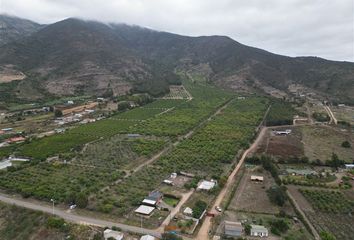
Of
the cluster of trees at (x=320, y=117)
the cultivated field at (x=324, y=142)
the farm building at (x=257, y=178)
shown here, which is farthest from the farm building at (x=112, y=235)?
the cluster of trees at (x=320, y=117)

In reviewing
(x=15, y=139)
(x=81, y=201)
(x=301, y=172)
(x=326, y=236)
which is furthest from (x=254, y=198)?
(x=15, y=139)

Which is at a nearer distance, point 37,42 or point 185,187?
point 185,187

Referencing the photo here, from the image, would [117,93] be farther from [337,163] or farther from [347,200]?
[347,200]

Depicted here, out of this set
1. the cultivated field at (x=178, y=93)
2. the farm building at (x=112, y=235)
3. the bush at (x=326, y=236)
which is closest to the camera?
the farm building at (x=112, y=235)

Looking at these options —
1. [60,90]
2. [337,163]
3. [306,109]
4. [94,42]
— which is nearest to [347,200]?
[337,163]

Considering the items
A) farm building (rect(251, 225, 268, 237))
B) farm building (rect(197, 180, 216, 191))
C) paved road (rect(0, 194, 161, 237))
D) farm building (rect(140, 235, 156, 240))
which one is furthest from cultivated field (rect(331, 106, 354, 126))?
farm building (rect(140, 235, 156, 240))

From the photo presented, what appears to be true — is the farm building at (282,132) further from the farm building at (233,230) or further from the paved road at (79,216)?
the farm building at (233,230)
